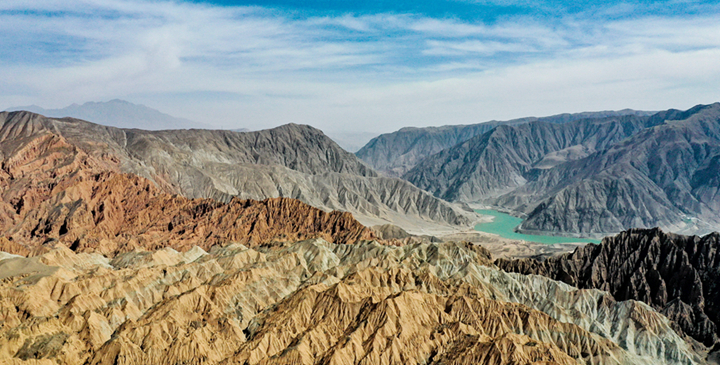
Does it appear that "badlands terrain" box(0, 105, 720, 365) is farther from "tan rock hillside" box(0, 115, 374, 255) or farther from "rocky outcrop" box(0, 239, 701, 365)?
"tan rock hillside" box(0, 115, 374, 255)

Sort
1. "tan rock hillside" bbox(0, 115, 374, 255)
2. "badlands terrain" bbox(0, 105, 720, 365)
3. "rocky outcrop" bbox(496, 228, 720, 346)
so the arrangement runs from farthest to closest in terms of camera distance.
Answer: "tan rock hillside" bbox(0, 115, 374, 255) < "rocky outcrop" bbox(496, 228, 720, 346) < "badlands terrain" bbox(0, 105, 720, 365)

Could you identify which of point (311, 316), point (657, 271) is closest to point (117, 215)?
point (311, 316)

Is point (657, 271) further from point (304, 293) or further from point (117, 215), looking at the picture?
point (117, 215)

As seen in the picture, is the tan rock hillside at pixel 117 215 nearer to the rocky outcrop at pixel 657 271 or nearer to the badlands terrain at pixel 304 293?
the badlands terrain at pixel 304 293

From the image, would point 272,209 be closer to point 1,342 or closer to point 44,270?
point 44,270

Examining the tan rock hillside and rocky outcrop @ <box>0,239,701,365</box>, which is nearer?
rocky outcrop @ <box>0,239,701,365</box>

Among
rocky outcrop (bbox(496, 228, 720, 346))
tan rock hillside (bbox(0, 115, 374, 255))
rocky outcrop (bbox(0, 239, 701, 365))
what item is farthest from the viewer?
tan rock hillside (bbox(0, 115, 374, 255))

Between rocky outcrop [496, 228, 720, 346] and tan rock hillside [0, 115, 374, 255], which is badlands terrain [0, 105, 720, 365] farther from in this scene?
tan rock hillside [0, 115, 374, 255]

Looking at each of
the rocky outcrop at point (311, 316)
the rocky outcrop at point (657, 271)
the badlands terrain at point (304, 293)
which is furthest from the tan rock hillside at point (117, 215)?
the rocky outcrop at point (657, 271)

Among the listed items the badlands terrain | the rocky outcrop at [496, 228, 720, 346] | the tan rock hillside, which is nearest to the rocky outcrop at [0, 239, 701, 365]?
the badlands terrain
